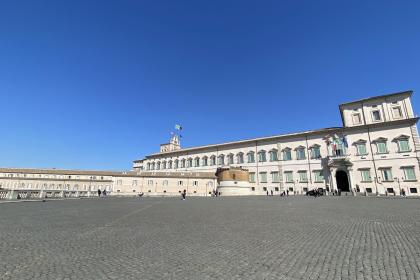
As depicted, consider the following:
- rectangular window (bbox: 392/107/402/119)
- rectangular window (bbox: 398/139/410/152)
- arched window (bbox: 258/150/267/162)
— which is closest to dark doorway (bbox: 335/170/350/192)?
rectangular window (bbox: 398/139/410/152)

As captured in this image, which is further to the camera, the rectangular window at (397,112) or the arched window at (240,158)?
the arched window at (240,158)

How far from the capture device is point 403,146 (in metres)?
35.9

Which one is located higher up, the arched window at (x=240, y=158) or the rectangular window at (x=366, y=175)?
the arched window at (x=240, y=158)

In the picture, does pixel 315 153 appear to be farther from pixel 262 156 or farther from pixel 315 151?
pixel 262 156

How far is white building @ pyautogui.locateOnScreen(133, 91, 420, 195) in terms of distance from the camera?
35.8m

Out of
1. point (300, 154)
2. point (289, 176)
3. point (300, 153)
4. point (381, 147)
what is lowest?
point (289, 176)

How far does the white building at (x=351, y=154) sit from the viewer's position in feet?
117

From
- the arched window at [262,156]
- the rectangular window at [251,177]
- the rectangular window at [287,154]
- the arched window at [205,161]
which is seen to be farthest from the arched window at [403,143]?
the arched window at [205,161]

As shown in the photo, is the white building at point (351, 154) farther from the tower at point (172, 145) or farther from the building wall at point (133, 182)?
the tower at point (172, 145)

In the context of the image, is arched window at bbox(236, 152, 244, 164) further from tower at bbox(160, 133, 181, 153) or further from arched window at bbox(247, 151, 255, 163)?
tower at bbox(160, 133, 181, 153)

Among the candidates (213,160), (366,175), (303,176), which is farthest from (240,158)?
(366,175)

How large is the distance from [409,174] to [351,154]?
8205 mm

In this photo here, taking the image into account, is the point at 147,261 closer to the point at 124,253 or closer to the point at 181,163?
the point at 124,253

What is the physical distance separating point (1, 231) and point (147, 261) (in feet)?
21.0
